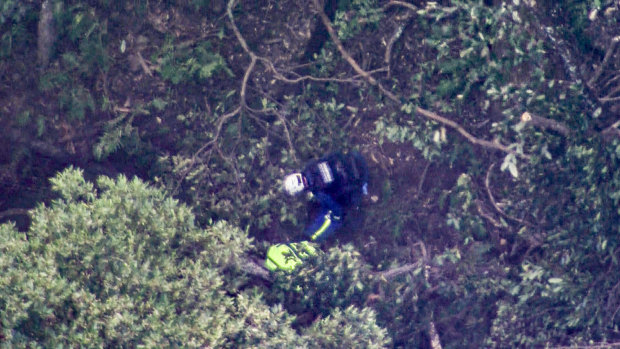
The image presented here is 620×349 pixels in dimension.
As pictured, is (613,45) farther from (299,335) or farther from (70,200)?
(70,200)

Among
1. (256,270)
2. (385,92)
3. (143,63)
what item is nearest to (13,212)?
(143,63)

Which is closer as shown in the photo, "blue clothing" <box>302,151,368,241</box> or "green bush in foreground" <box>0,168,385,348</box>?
"green bush in foreground" <box>0,168,385,348</box>

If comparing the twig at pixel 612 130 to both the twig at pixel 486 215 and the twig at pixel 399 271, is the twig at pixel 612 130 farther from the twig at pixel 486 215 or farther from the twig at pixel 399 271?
the twig at pixel 399 271

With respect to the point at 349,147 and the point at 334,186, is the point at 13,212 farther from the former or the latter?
the point at 349,147

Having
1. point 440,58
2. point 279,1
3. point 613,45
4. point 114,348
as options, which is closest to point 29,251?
point 114,348

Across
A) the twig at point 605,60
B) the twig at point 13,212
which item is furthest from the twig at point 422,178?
the twig at point 13,212

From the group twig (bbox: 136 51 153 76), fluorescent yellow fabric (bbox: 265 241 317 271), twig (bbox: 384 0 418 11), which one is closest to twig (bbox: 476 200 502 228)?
fluorescent yellow fabric (bbox: 265 241 317 271)

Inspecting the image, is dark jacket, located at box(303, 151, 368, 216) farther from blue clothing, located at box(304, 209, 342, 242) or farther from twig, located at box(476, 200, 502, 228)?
twig, located at box(476, 200, 502, 228)
